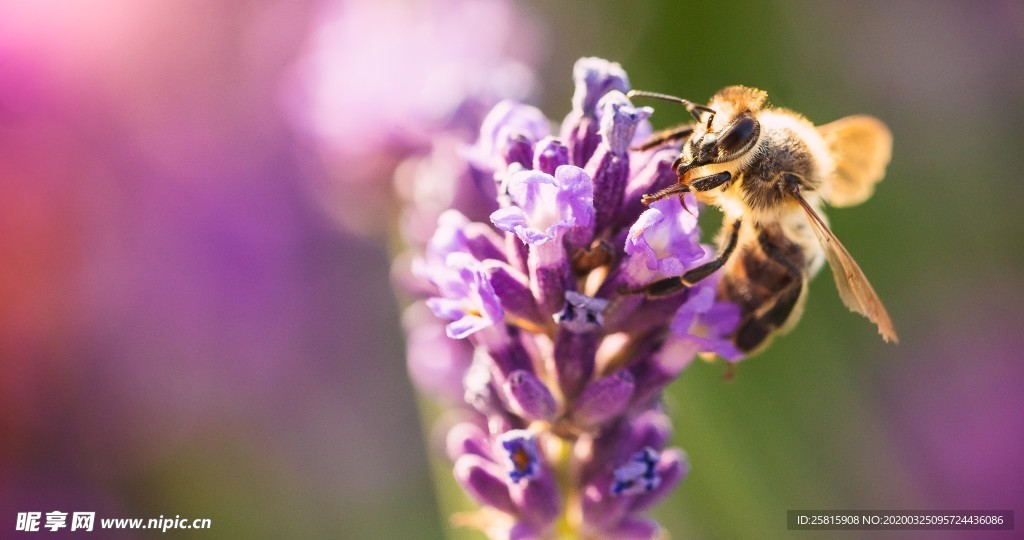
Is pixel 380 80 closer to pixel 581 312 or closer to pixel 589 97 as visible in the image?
pixel 589 97

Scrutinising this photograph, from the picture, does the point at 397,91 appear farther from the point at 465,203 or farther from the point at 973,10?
the point at 973,10

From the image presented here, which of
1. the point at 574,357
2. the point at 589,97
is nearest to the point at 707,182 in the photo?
Answer: the point at 589,97

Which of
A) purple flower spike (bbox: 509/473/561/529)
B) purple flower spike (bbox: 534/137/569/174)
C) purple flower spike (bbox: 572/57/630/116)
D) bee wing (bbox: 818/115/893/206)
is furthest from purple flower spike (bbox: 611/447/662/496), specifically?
bee wing (bbox: 818/115/893/206)

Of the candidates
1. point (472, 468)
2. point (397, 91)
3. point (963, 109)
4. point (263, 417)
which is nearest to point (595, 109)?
point (472, 468)

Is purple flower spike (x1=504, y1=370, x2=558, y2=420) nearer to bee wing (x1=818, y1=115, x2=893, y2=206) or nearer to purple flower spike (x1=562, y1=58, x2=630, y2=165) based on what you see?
purple flower spike (x1=562, y1=58, x2=630, y2=165)

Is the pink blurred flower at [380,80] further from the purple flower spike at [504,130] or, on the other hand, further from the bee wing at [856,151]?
the bee wing at [856,151]

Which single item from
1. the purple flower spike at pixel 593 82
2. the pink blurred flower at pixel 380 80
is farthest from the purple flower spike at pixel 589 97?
the pink blurred flower at pixel 380 80
